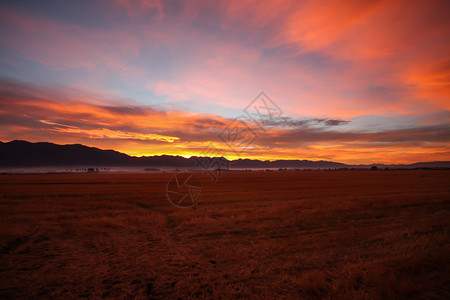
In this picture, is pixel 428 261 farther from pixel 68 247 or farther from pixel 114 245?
pixel 68 247

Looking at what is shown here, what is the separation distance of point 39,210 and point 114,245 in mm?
10986

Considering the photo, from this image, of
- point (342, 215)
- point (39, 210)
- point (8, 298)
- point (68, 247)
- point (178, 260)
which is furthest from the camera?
point (39, 210)

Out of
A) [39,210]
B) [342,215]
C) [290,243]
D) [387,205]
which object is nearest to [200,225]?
[290,243]

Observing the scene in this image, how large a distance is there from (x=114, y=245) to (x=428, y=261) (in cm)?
1040

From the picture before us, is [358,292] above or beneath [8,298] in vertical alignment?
above

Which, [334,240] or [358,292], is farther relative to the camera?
[334,240]

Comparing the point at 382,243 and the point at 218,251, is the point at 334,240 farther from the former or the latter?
the point at 218,251

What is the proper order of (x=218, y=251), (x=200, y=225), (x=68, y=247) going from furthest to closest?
(x=200, y=225) < (x=68, y=247) < (x=218, y=251)

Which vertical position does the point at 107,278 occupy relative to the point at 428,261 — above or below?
below

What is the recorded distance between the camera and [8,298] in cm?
512

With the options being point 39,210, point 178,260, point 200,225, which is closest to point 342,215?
point 200,225

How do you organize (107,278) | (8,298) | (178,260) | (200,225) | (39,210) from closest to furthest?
1. (8,298)
2. (107,278)
3. (178,260)
4. (200,225)
5. (39,210)

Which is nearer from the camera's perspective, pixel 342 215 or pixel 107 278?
pixel 107 278

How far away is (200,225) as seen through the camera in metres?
11.7
